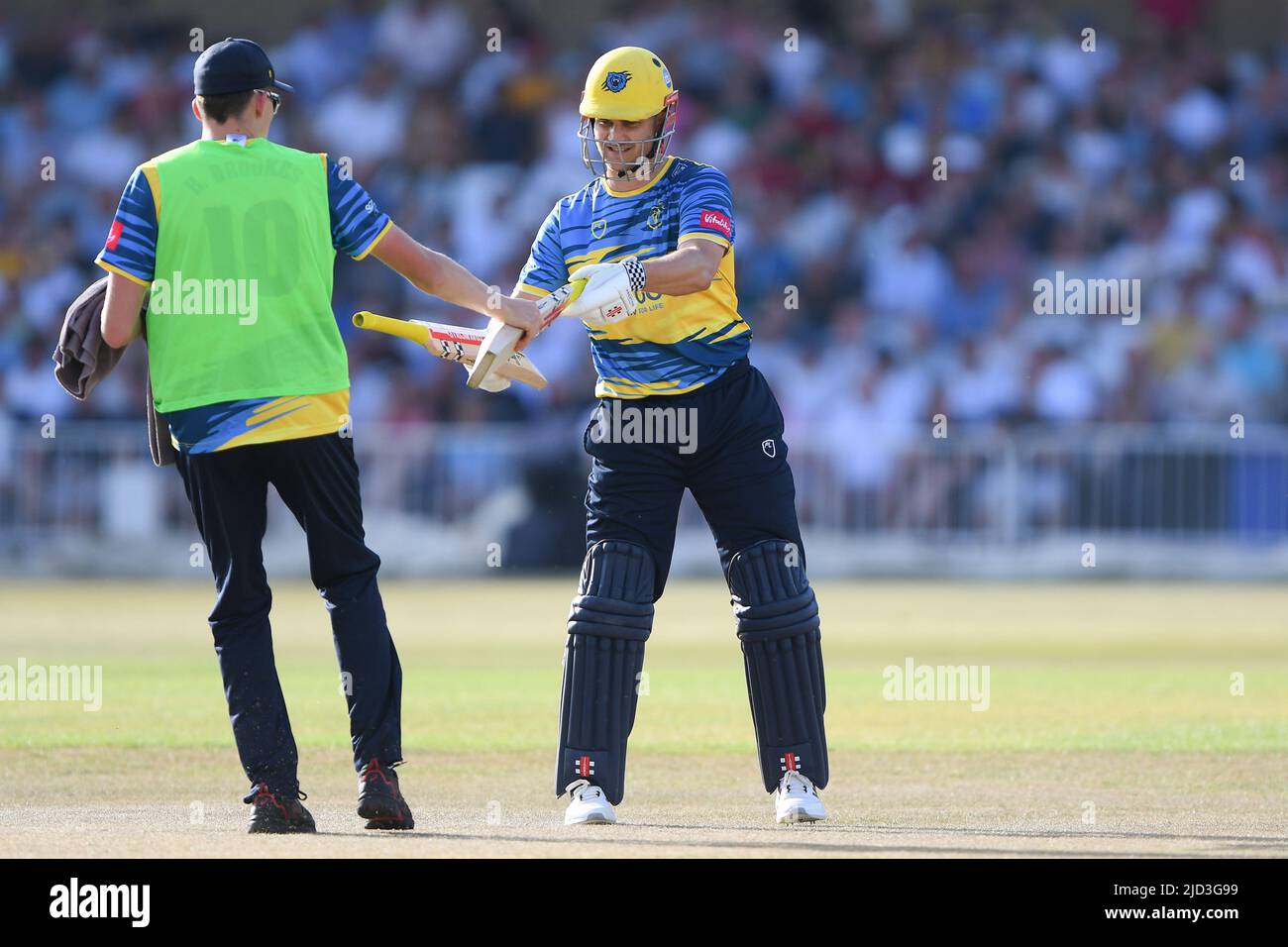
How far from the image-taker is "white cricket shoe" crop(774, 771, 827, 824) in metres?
7.34

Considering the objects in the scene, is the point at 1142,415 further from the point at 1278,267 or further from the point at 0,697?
the point at 0,697

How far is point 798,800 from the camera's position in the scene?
738 cm

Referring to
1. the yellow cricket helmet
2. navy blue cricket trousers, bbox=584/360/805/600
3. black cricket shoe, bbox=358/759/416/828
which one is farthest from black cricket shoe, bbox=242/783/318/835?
the yellow cricket helmet

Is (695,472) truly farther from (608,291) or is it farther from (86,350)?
(86,350)

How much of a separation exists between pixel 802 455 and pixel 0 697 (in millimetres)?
9401

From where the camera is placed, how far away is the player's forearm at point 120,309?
6.73m

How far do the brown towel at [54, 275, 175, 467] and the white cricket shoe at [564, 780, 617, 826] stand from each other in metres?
1.81

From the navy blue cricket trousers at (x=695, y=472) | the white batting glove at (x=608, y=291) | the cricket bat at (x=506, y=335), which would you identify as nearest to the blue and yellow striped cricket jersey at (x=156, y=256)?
the cricket bat at (x=506, y=335)

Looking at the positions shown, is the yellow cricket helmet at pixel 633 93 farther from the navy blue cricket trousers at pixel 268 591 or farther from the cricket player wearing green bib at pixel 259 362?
the navy blue cricket trousers at pixel 268 591
